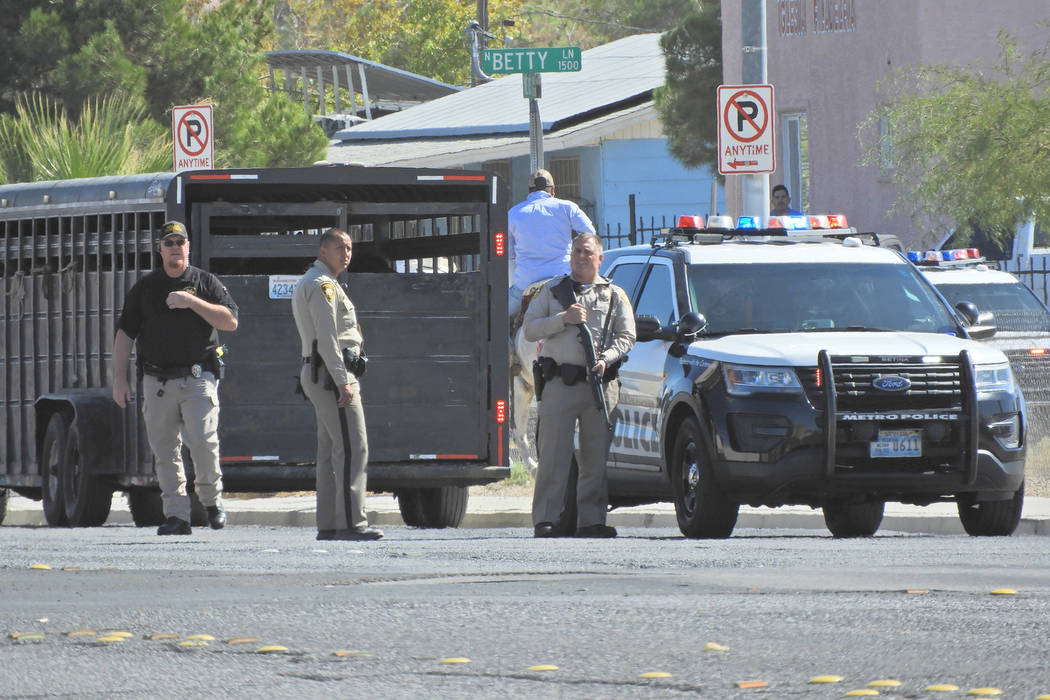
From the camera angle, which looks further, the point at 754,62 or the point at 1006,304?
the point at 1006,304

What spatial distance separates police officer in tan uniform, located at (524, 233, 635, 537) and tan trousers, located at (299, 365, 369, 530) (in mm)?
1093

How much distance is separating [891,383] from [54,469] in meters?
6.56

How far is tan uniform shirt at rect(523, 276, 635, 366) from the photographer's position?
13.6 metres

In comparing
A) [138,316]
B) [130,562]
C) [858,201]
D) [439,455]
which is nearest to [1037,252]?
[858,201]

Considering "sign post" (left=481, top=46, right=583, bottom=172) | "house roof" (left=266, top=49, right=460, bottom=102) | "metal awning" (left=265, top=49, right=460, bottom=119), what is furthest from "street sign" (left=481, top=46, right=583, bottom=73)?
"house roof" (left=266, top=49, right=460, bottom=102)

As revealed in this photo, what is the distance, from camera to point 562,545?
1288 centimetres

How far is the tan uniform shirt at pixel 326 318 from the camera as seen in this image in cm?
1337

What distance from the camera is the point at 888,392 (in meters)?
13.3

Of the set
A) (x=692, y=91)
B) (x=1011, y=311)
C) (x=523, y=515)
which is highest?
(x=692, y=91)

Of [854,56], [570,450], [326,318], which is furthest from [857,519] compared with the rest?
[854,56]

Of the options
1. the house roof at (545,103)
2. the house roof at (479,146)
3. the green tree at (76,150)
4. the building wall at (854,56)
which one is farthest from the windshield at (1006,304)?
the house roof at (545,103)

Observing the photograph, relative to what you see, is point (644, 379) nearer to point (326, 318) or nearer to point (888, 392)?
point (888, 392)

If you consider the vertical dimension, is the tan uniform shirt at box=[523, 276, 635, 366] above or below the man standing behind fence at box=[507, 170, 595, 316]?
below

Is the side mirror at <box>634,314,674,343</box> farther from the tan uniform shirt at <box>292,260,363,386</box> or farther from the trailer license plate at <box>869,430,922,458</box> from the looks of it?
the tan uniform shirt at <box>292,260,363,386</box>
